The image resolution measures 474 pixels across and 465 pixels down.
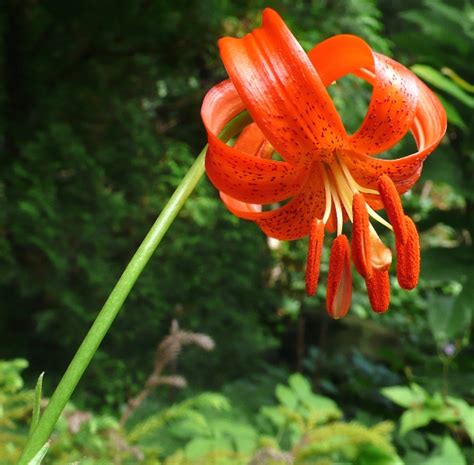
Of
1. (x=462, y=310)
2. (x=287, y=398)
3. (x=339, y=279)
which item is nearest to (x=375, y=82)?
(x=339, y=279)

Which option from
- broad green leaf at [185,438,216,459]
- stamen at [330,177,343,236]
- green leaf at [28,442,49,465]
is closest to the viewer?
green leaf at [28,442,49,465]

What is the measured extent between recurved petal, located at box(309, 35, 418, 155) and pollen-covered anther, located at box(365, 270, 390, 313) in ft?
0.44

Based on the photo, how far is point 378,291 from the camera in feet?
1.71

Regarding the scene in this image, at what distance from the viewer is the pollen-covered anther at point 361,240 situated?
0.52m

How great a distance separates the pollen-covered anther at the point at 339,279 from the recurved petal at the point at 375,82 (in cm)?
11

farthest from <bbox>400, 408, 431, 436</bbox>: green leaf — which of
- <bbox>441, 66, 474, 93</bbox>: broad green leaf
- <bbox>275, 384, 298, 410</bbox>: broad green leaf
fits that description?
<bbox>441, 66, 474, 93</bbox>: broad green leaf

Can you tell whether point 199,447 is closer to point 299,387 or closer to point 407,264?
point 299,387

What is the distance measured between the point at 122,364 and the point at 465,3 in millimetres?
1514

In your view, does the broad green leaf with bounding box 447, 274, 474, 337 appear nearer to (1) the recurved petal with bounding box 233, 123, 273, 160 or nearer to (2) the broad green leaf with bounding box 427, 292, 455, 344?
(2) the broad green leaf with bounding box 427, 292, 455, 344

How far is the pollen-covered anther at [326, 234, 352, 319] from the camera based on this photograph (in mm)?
528

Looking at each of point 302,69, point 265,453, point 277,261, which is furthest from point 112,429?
point 277,261

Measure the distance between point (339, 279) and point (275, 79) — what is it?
0.58ft

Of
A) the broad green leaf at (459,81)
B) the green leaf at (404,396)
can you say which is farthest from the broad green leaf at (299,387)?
the broad green leaf at (459,81)

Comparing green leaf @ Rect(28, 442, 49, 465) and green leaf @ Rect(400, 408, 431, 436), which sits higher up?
green leaf @ Rect(28, 442, 49, 465)
